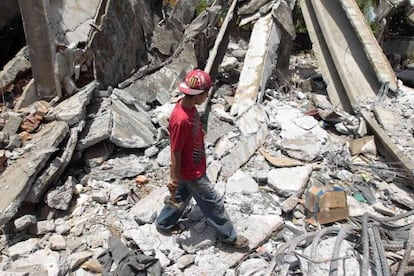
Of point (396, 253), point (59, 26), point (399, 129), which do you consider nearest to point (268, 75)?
point (399, 129)

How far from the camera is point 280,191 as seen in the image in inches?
148

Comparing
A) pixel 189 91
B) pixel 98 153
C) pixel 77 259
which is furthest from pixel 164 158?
pixel 189 91

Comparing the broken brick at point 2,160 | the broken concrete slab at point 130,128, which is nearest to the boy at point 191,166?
the broken concrete slab at point 130,128

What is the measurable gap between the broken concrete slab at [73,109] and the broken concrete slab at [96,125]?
0.42 ft

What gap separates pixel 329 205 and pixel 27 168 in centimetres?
270

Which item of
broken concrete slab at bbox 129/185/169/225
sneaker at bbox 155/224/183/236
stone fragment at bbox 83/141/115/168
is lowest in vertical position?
sneaker at bbox 155/224/183/236

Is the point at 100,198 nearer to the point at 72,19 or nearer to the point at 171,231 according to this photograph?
the point at 171,231

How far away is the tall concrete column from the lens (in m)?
3.88

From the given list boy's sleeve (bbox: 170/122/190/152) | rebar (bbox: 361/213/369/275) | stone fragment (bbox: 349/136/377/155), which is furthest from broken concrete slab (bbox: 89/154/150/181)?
stone fragment (bbox: 349/136/377/155)

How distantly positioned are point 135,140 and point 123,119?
0.30 meters

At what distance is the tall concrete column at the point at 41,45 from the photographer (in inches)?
153

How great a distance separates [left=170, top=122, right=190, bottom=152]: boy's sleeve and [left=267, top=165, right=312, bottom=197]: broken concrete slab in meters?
1.52

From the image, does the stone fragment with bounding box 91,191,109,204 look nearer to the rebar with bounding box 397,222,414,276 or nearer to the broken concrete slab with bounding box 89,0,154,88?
the broken concrete slab with bounding box 89,0,154,88

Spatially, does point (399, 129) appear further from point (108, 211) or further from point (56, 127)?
point (56, 127)
